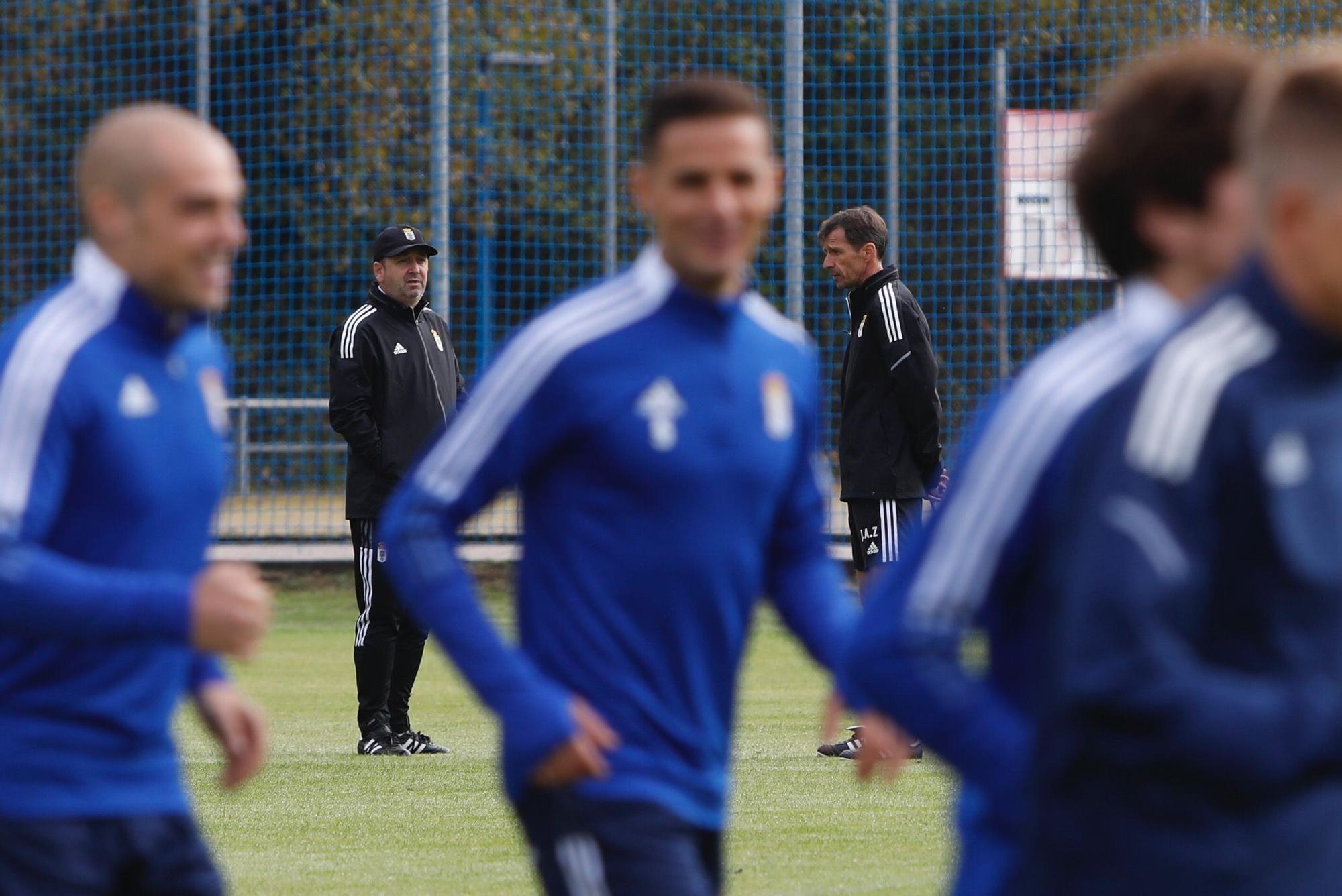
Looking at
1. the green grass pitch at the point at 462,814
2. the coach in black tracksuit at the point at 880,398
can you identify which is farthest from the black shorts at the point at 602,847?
the coach in black tracksuit at the point at 880,398

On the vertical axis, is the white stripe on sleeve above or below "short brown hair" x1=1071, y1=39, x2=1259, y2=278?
below

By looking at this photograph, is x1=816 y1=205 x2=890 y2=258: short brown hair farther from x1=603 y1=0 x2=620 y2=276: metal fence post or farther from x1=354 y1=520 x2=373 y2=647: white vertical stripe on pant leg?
x1=603 y1=0 x2=620 y2=276: metal fence post

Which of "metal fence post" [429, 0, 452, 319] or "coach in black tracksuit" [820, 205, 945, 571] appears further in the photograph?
"metal fence post" [429, 0, 452, 319]

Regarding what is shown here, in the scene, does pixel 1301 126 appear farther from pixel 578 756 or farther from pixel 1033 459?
pixel 578 756

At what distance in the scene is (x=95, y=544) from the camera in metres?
3.42

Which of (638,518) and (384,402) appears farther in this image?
(384,402)

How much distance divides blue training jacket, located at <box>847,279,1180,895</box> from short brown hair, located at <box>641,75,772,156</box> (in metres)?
1.17

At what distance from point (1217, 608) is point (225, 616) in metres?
1.64

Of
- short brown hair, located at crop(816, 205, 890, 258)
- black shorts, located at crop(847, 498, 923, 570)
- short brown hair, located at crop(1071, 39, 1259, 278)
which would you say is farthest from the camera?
black shorts, located at crop(847, 498, 923, 570)

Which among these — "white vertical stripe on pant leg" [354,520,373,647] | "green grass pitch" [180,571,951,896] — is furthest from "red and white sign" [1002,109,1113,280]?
"white vertical stripe on pant leg" [354,520,373,647]

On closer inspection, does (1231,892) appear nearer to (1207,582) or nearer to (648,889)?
(1207,582)

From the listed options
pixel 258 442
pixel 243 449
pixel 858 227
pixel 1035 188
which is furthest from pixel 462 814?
pixel 258 442

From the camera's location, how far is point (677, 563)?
350 centimetres

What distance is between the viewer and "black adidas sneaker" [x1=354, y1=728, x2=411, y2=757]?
962cm
